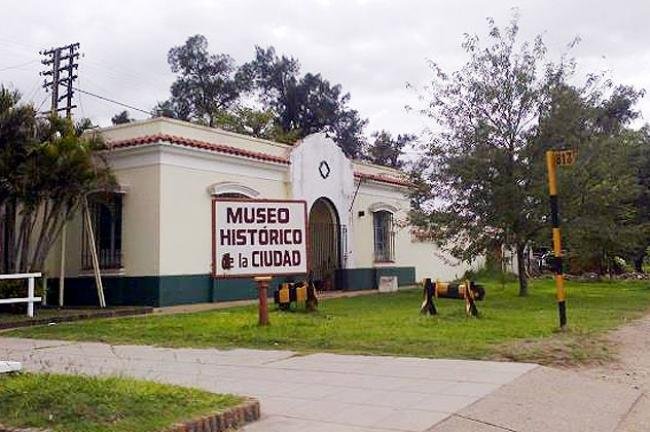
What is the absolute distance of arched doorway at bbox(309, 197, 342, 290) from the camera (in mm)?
24484

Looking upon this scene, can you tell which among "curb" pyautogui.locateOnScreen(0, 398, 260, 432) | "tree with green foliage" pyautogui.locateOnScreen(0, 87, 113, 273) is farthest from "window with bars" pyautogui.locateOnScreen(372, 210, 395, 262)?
"curb" pyautogui.locateOnScreen(0, 398, 260, 432)

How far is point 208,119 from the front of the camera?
43969 millimetres

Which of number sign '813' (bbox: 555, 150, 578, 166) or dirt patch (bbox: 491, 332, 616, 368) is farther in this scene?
number sign '813' (bbox: 555, 150, 578, 166)

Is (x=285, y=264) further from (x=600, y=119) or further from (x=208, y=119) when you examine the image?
(x=208, y=119)

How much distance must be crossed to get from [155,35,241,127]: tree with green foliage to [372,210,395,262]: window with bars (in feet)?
65.8

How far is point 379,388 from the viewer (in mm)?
7594

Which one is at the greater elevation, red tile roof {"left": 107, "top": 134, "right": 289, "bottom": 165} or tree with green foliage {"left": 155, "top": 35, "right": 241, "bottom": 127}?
tree with green foliage {"left": 155, "top": 35, "right": 241, "bottom": 127}

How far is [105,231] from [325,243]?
7.89 meters

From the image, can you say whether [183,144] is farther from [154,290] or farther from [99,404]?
[99,404]

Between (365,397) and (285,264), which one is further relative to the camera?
(285,264)

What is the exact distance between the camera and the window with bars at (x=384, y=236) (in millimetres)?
27078

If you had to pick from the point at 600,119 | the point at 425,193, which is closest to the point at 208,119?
the point at 425,193

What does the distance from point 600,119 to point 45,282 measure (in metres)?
15.2

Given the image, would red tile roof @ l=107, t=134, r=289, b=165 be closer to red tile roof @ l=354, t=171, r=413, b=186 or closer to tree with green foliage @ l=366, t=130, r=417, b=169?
red tile roof @ l=354, t=171, r=413, b=186
